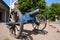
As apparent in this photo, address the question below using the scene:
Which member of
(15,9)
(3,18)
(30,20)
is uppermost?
(15,9)

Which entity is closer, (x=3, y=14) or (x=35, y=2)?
(x=3, y=14)

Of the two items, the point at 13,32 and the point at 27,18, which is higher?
the point at 27,18

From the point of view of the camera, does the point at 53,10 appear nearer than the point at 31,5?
No

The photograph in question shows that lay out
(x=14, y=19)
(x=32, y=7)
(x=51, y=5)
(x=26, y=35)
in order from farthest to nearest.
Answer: (x=51, y=5), (x=32, y=7), (x=26, y=35), (x=14, y=19)

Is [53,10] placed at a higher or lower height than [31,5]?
lower

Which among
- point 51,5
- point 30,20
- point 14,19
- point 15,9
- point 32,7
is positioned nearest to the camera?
point 15,9

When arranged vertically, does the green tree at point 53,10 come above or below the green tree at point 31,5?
below

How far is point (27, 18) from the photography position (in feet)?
25.9

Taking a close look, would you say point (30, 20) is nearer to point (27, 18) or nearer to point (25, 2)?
point (27, 18)

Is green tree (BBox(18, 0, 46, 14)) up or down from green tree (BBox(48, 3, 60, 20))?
up

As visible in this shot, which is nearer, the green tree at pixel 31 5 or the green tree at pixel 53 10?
the green tree at pixel 31 5

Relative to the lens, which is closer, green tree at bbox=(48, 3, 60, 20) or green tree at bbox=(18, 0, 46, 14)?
green tree at bbox=(18, 0, 46, 14)

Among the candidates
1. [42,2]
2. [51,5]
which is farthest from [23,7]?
[51,5]

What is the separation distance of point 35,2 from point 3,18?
834 centimetres
